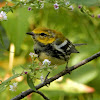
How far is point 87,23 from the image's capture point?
2.67 m

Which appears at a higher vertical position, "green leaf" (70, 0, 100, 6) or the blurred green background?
"green leaf" (70, 0, 100, 6)

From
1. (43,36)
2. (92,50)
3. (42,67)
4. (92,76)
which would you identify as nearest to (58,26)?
(92,50)

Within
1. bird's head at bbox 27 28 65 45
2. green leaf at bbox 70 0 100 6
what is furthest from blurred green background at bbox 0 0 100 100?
green leaf at bbox 70 0 100 6

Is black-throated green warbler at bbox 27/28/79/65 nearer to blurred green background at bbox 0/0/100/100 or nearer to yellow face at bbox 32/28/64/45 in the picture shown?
yellow face at bbox 32/28/64/45

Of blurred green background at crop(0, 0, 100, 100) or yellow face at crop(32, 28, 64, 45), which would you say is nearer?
yellow face at crop(32, 28, 64, 45)

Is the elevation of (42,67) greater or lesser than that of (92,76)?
greater

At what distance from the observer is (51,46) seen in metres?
1.64

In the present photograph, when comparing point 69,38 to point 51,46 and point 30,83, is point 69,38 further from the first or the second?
point 30,83

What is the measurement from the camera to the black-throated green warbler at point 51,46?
157cm

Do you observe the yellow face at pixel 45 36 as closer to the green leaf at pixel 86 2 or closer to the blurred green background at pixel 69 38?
the blurred green background at pixel 69 38

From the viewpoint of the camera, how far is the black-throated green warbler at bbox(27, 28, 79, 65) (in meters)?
1.57

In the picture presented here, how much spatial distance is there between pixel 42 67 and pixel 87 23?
183 cm

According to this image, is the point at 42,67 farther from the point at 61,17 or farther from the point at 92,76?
the point at 61,17

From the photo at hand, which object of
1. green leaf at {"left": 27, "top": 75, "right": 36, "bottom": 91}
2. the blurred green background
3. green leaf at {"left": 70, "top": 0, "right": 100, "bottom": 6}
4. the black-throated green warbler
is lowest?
the blurred green background
